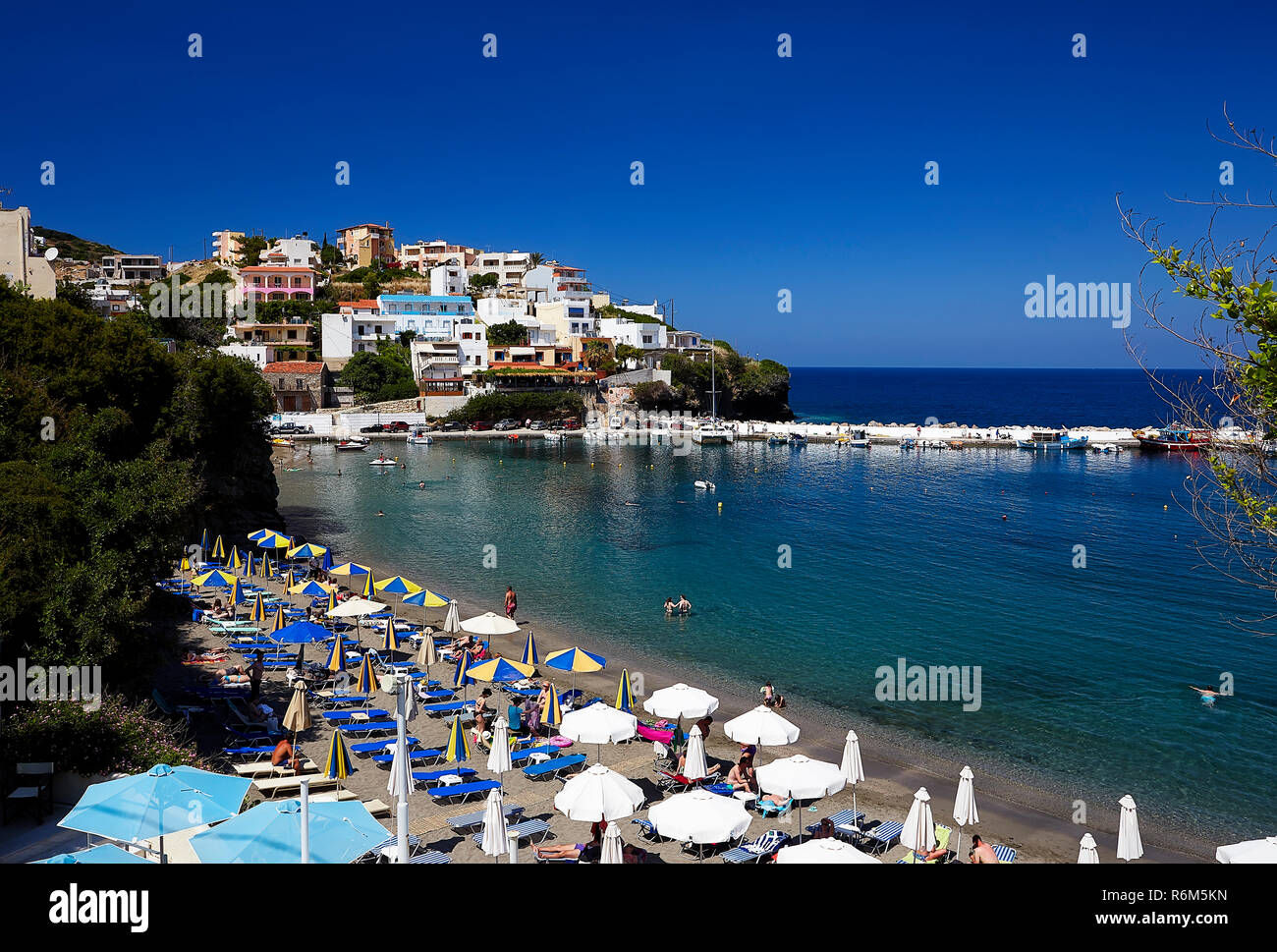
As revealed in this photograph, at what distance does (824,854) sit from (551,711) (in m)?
8.42

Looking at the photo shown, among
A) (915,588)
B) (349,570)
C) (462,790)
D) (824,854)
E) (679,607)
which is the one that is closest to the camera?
(824,854)

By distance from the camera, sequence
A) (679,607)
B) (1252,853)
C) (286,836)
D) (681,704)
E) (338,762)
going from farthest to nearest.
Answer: (679,607)
(681,704)
(338,762)
(1252,853)
(286,836)

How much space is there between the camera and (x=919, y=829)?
11.9 meters

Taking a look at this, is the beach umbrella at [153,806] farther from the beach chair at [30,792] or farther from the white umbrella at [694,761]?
the white umbrella at [694,761]

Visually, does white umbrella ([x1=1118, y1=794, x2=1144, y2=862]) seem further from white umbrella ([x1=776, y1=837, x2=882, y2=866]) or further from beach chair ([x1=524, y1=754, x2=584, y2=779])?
beach chair ([x1=524, y1=754, x2=584, y2=779])

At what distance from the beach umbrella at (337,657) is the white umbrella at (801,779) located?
11367 mm

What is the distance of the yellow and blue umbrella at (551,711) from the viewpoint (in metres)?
17.3

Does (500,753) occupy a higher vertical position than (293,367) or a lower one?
lower

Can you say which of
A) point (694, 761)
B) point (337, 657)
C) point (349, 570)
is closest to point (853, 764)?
point (694, 761)

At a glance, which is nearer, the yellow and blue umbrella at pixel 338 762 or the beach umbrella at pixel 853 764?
the yellow and blue umbrella at pixel 338 762

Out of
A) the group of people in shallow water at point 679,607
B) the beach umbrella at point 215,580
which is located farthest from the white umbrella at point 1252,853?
the beach umbrella at point 215,580

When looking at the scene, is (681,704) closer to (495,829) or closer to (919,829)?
(919,829)
